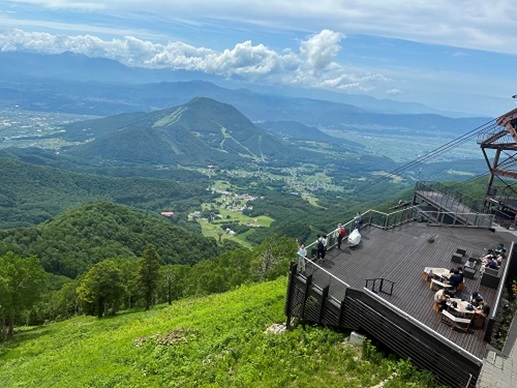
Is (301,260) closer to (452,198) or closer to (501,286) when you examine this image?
(501,286)

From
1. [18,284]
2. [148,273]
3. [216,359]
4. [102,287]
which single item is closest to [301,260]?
[216,359]

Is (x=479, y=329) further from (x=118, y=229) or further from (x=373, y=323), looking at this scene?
(x=118, y=229)

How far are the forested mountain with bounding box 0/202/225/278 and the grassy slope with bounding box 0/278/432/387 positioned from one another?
225ft

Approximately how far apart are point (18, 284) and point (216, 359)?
2809cm

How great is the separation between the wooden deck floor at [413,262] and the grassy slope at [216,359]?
7.94 ft

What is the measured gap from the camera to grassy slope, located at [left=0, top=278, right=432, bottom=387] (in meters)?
12.4

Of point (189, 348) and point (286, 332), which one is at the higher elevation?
point (286, 332)

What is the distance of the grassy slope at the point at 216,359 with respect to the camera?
12.4 meters

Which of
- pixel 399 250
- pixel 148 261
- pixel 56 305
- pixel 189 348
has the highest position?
pixel 399 250

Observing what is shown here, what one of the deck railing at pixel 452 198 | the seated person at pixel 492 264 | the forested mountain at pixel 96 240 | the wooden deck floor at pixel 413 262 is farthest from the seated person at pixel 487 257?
the forested mountain at pixel 96 240

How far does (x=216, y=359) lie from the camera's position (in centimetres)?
1512

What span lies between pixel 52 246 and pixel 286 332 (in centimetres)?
9103

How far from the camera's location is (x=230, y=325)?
18.9 metres

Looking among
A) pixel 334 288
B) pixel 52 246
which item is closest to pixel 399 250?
pixel 334 288
